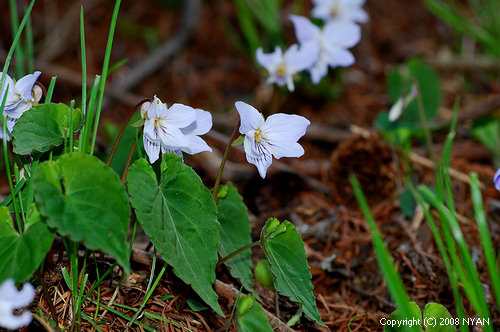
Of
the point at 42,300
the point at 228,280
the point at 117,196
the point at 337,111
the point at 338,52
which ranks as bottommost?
the point at 337,111

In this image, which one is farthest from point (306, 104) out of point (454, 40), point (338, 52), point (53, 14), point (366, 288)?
point (53, 14)

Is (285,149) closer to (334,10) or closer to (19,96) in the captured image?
(19,96)

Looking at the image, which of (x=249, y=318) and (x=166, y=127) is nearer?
(x=249, y=318)

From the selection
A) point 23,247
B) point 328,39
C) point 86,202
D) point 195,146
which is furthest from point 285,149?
point 328,39

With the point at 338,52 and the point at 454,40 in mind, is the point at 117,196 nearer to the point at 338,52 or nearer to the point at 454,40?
the point at 338,52

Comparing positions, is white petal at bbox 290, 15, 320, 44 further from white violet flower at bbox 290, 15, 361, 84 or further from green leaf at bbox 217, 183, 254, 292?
green leaf at bbox 217, 183, 254, 292

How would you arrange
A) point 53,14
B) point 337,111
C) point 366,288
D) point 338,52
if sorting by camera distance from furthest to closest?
point 53,14
point 337,111
point 338,52
point 366,288

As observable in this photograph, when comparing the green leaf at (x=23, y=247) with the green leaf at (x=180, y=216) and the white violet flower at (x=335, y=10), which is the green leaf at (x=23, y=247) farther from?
the white violet flower at (x=335, y=10)
